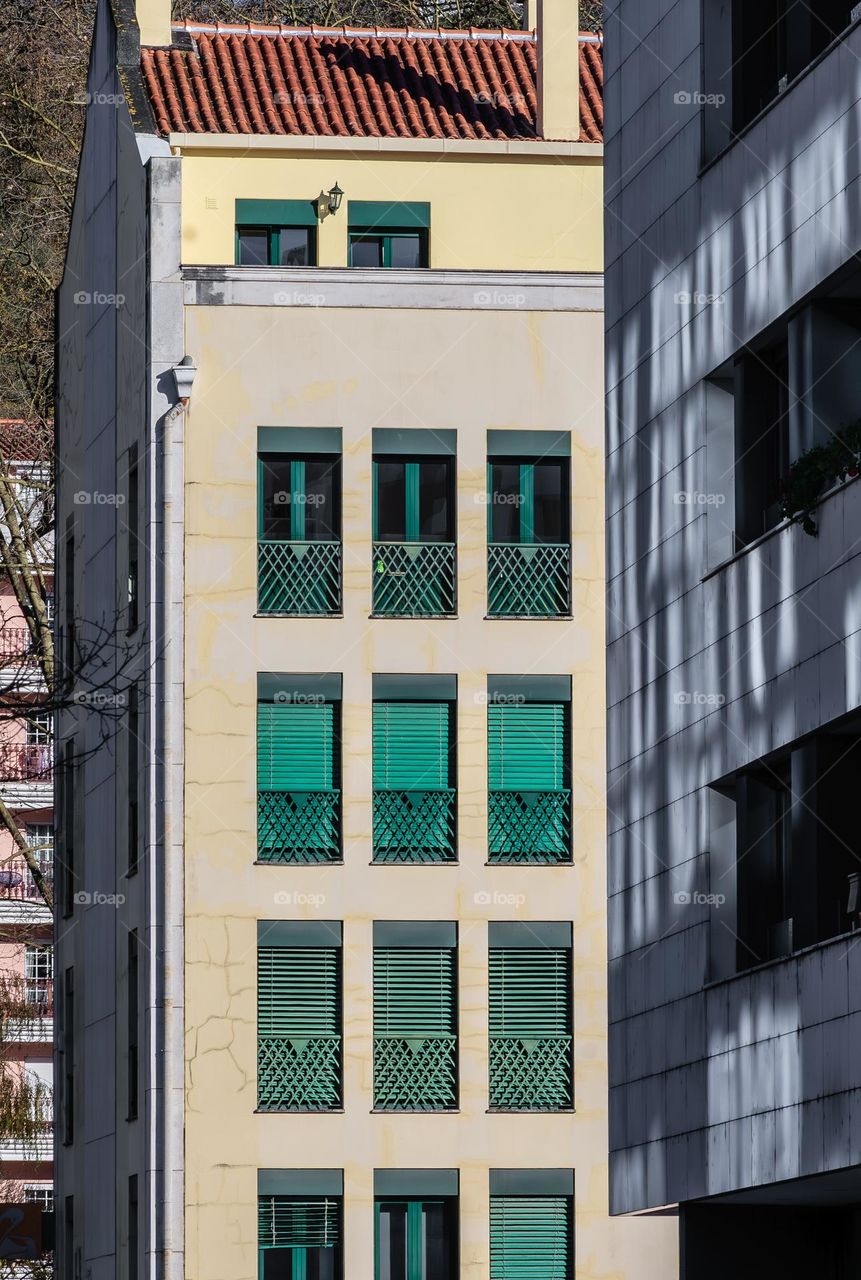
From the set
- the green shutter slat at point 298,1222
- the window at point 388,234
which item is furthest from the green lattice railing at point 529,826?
the window at point 388,234

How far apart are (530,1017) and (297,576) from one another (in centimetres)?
641

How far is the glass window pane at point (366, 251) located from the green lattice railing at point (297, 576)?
4497 millimetres

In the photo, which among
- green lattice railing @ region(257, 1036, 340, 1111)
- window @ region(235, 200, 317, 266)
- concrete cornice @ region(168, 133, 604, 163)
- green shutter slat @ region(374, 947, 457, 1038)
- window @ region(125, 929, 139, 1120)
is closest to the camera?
green lattice railing @ region(257, 1036, 340, 1111)

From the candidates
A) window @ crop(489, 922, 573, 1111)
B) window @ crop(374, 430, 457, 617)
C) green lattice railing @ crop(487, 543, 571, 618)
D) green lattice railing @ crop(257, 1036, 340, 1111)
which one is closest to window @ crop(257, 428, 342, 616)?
window @ crop(374, 430, 457, 617)

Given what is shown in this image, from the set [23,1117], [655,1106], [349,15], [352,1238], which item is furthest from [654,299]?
[23,1117]

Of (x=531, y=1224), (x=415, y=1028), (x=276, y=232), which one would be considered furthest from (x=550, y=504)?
(x=531, y=1224)

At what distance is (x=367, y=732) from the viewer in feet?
126

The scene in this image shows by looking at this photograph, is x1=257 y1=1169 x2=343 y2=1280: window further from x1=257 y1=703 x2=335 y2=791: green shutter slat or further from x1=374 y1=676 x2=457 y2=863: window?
x1=257 y1=703 x2=335 y2=791: green shutter slat

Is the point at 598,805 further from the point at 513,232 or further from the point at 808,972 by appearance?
the point at 808,972

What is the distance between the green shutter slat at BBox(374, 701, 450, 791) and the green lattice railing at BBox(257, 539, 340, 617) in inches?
63.4

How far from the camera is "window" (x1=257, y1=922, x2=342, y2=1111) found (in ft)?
123

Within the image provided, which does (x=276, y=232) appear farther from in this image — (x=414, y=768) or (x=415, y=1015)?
(x=415, y=1015)

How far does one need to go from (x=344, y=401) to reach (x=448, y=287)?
2.08 meters

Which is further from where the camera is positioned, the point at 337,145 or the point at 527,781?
the point at 337,145
